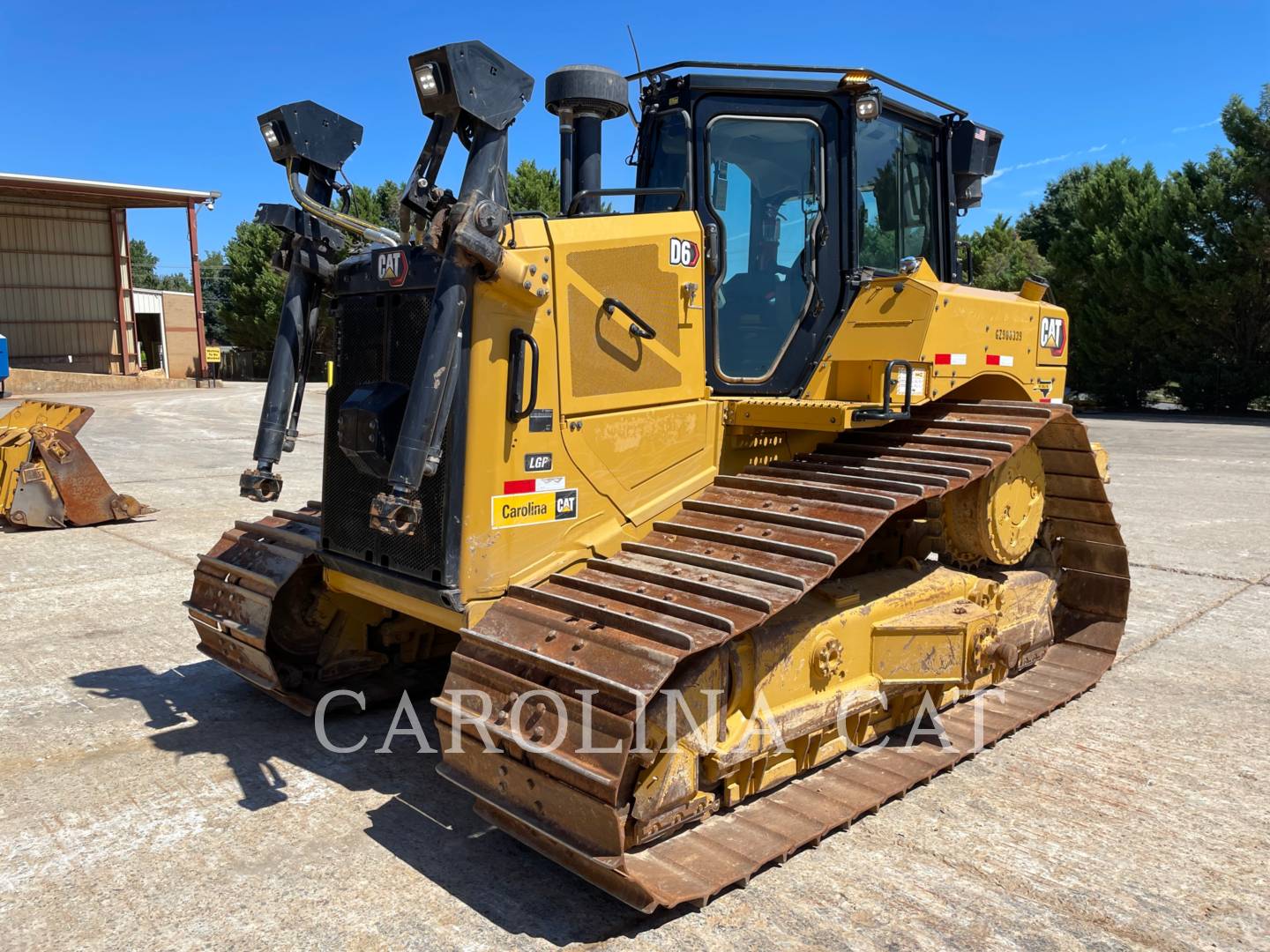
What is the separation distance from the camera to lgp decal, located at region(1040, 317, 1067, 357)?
579cm

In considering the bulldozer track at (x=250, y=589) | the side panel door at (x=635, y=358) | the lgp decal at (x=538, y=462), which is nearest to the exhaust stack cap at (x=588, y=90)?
the side panel door at (x=635, y=358)

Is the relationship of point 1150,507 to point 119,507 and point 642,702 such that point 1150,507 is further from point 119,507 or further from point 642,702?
point 119,507

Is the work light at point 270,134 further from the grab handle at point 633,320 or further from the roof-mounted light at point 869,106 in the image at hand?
the roof-mounted light at point 869,106

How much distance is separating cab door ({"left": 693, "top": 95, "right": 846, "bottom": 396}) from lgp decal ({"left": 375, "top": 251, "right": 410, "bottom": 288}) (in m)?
1.40

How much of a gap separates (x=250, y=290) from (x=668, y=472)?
42.4 m

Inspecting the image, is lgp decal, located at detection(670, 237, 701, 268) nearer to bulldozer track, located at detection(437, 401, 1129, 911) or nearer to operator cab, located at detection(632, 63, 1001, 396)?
operator cab, located at detection(632, 63, 1001, 396)

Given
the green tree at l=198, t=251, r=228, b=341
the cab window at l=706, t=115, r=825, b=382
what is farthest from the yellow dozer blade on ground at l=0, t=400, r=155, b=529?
the green tree at l=198, t=251, r=228, b=341

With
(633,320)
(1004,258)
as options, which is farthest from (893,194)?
(1004,258)

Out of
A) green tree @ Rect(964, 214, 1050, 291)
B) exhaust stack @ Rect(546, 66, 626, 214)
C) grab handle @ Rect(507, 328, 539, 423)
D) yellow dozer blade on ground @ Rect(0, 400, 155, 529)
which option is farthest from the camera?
A: green tree @ Rect(964, 214, 1050, 291)

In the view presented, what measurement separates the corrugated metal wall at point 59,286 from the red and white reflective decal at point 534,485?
38142 mm

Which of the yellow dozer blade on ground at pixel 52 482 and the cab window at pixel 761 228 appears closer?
the cab window at pixel 761 228

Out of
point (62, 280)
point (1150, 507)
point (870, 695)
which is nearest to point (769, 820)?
point (870, 695)

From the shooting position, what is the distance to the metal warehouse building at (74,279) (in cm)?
3506

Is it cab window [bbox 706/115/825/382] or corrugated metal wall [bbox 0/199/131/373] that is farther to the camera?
corrugated metal wall [bbox 0/199/131/373]
